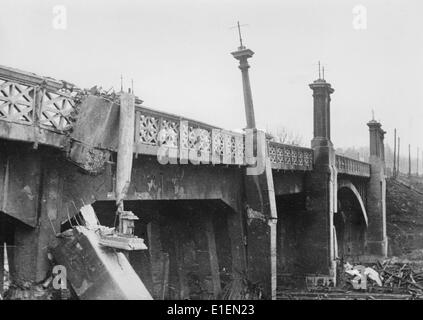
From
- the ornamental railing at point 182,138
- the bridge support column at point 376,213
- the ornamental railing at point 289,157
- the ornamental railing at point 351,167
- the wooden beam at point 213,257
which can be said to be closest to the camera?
the ornamental railing at point 182,138

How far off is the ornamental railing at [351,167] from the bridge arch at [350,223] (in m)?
1.16

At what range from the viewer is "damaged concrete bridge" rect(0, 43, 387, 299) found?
726cm

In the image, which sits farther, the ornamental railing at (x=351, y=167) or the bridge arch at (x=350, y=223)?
the bridge arch at (x=350, y=223)

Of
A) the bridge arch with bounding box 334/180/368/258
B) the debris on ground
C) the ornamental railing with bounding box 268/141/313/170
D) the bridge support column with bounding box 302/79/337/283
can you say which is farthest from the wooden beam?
the bridge arch with bounding box 334/180/368/258

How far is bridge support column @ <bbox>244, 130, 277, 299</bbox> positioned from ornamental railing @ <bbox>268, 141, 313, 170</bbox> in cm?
118

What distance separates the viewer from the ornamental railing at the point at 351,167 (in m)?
23.5

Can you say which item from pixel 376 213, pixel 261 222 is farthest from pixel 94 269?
pixel 376 213

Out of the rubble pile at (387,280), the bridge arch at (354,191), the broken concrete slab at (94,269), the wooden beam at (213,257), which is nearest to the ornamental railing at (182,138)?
the wooden beam at (213,257)

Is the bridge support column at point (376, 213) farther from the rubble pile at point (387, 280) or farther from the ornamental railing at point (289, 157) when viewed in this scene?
the ornamental railing at point (289, 157)

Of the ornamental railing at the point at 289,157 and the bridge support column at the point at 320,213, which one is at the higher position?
the ornamental railing at the point at 289,157

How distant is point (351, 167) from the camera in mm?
25781

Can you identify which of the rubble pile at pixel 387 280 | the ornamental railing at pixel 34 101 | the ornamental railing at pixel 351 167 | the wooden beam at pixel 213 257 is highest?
the ornamental railing at pixel 351 167

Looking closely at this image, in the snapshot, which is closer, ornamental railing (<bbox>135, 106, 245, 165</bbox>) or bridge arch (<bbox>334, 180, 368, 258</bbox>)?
ornamental railing (<bbox>135, 106, 245, 165</bbox>)

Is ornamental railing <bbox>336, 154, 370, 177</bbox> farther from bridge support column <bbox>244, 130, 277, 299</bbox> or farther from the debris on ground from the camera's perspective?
the debris on ground
